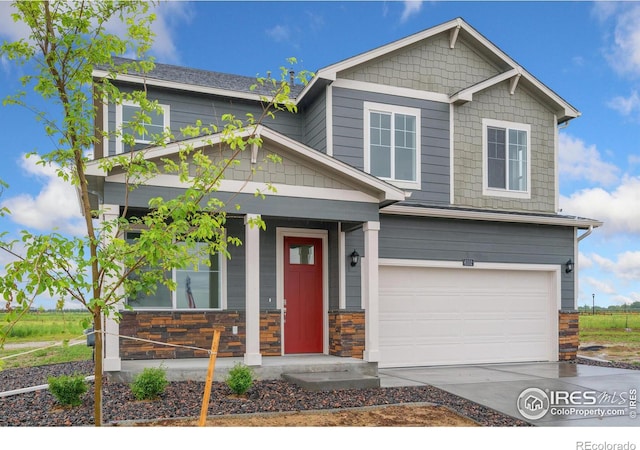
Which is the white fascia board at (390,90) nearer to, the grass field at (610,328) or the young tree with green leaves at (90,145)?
the young tree with green leaves at (90,145)

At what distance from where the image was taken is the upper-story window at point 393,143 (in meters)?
11.8

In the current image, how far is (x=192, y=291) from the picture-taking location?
10711mm

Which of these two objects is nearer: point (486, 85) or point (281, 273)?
point (281, 273)

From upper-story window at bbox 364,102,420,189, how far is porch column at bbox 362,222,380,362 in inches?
80.1

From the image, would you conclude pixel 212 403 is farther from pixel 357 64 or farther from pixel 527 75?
pixel 527 75

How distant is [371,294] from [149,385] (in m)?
4.00

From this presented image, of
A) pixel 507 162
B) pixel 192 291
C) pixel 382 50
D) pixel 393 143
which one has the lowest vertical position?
pixel 192 291

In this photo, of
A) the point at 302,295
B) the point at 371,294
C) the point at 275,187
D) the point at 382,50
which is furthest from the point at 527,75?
the point at 275,187

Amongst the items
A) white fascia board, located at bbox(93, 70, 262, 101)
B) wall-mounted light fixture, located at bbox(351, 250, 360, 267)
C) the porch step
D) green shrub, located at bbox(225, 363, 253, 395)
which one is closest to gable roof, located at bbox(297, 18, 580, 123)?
white fascia board, located at bbox(93, 70, 262, 101)

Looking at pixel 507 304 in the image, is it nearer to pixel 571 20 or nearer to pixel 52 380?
pixel 571 20

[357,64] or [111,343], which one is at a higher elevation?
[357,64]

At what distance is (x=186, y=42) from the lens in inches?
495

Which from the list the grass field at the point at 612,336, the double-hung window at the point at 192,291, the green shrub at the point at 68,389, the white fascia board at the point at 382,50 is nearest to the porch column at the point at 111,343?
the green shrub at the point at 68,389
